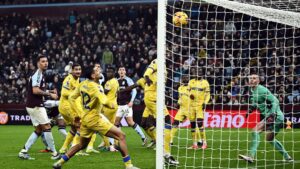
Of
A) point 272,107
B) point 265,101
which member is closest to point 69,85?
point 265,101

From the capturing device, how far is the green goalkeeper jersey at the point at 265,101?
1133cm

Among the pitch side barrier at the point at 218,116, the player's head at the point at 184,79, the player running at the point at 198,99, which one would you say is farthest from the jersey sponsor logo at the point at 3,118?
the player running at the point at 198,99

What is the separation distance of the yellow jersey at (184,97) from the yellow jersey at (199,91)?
133 millimetres

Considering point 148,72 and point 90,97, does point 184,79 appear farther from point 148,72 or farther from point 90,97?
point 90,97

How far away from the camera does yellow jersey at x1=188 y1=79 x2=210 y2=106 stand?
14797 millimetres

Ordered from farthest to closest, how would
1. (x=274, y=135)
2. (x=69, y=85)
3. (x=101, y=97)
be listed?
(x=69, y=85), (x=274, y=135), (x=101, y=97)

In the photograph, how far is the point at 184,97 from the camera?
1502 centimetres

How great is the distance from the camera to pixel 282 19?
1040 centimetres

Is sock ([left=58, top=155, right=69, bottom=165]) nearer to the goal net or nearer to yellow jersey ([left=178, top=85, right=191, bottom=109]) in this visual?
the goal net

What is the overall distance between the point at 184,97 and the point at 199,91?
437mm

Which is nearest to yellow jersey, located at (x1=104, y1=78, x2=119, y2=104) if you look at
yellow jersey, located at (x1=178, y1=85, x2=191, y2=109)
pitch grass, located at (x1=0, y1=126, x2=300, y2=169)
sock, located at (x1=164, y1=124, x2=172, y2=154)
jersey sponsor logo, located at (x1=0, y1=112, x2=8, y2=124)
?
pitch grass, located at (x1=0, y1=126, x2=300, y2=169)

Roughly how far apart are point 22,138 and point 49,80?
9.85 meters

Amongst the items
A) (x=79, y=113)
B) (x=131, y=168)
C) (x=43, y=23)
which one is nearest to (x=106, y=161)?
(x=79, y=113)

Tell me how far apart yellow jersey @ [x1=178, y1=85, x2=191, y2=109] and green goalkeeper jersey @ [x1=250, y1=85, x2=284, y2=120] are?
10.9ft
